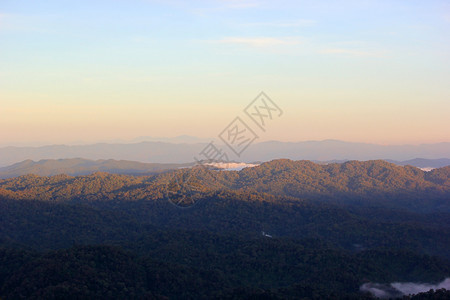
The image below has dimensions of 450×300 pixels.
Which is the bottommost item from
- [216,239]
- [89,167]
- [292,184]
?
[216,239]

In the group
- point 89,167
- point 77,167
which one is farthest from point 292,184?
point 77,167

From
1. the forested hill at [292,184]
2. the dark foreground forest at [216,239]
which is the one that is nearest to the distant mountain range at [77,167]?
the forested hill at [292,184]

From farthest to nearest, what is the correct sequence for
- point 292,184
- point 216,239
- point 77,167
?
point 77,167, point 292,184, point 216,239

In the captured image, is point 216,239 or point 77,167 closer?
point 216,239

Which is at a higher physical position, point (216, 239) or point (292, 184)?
point (292, 184)

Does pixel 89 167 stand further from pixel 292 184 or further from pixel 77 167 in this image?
pixel 292 184

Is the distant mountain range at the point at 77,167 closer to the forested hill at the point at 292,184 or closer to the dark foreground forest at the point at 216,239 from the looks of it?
the forested hill at the point at 292,184
